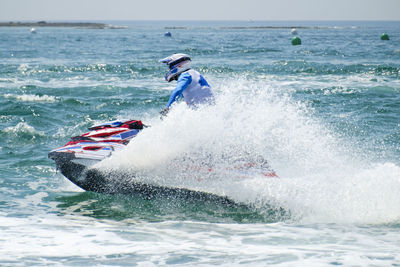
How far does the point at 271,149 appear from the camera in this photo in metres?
9.37

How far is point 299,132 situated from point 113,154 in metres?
2.79

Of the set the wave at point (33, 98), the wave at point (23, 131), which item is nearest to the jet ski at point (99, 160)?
the wave at point (23, 131)

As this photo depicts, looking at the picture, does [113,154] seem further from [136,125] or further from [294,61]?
[294,61]

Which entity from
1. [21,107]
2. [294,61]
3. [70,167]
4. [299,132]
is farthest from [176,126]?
[294,61]

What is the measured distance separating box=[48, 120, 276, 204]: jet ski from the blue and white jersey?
83 cm

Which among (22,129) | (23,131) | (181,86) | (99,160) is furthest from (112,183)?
(22,129)

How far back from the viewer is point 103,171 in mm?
7094

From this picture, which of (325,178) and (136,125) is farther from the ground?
(136,125)

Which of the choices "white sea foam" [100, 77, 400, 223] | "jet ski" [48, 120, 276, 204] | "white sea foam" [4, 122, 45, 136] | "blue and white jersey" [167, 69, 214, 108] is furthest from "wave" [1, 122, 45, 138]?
"blue and white jersey" [167, 69, 214, 108]

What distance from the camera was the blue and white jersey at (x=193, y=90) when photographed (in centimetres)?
707

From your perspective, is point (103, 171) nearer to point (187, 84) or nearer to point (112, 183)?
point (112, 183)

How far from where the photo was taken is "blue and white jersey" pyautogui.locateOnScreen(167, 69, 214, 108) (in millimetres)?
7066

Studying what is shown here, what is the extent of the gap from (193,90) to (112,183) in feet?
5.32

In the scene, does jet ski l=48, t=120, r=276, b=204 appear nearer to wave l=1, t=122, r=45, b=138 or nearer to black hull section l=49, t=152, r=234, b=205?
black hull section l=49, t=152, r=234, b=205
